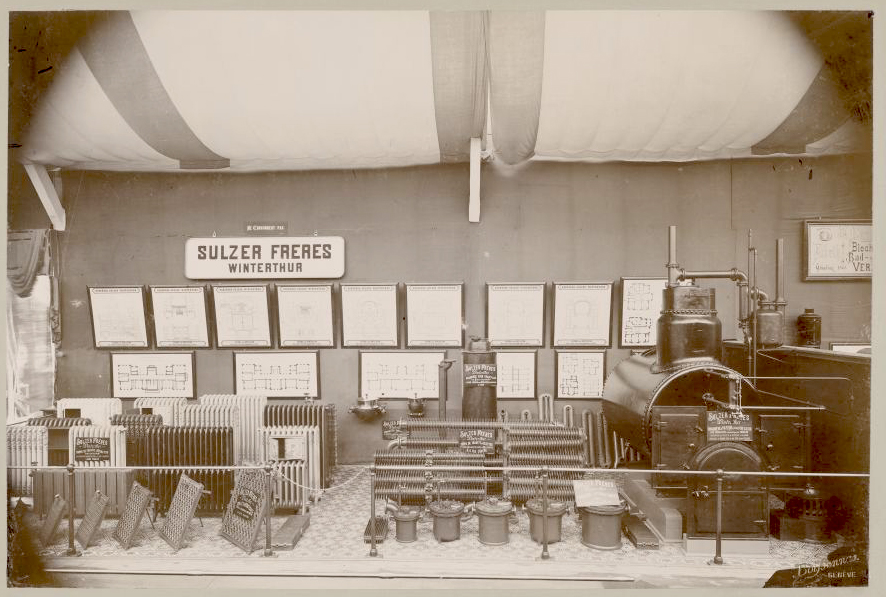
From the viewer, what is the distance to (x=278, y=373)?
24.4 feet

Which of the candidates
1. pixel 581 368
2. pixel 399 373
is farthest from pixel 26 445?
pixel 581 368

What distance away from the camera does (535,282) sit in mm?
7273

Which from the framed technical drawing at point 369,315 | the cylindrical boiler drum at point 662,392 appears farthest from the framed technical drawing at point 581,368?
the framed technical drawing at point 369,315

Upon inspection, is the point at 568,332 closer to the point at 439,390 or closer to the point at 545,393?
the point at 545,393

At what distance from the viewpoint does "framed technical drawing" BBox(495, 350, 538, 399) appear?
288 inches

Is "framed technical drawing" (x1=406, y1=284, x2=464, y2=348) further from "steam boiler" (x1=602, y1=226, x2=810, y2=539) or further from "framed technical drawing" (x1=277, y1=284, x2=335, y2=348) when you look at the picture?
"steam boiler" (x1=602, y1=226, x2=810, y2=539)

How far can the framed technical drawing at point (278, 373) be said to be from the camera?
7.40 meters

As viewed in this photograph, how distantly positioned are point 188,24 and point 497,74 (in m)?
2.48

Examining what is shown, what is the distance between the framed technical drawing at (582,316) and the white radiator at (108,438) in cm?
484

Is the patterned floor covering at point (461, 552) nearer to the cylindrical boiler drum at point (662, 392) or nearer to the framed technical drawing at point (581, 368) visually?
the cylindrical boiler drum at point (662, 392)

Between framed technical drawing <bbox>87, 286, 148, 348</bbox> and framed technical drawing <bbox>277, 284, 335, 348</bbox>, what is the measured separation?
1782 millimetres

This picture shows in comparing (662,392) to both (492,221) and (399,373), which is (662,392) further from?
(399,373)

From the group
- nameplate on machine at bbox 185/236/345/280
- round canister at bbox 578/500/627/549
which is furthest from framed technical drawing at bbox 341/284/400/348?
round canister at bbox 578/500/627/549

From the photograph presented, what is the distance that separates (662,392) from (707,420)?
1.92ft
